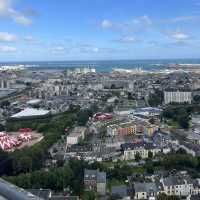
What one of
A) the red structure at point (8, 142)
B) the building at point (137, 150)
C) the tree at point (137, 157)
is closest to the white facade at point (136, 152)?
the building at point (137, 150)

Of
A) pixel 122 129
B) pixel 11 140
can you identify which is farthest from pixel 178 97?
pixel 11 140

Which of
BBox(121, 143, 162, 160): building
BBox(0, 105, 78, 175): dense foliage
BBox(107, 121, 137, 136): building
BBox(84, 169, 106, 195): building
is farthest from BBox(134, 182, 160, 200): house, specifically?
BBox(107, 121, 137, 136): building

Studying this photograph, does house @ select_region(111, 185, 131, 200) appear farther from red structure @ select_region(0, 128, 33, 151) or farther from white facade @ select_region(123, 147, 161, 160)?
red structure @ select_region(0, 128, 33, 151)

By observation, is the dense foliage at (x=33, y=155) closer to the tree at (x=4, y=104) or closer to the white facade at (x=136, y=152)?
the white facade at (x=136, y=152)

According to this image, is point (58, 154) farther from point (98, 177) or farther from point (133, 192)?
point (133, 192)

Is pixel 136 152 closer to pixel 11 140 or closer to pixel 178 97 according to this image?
pixel 11 140
